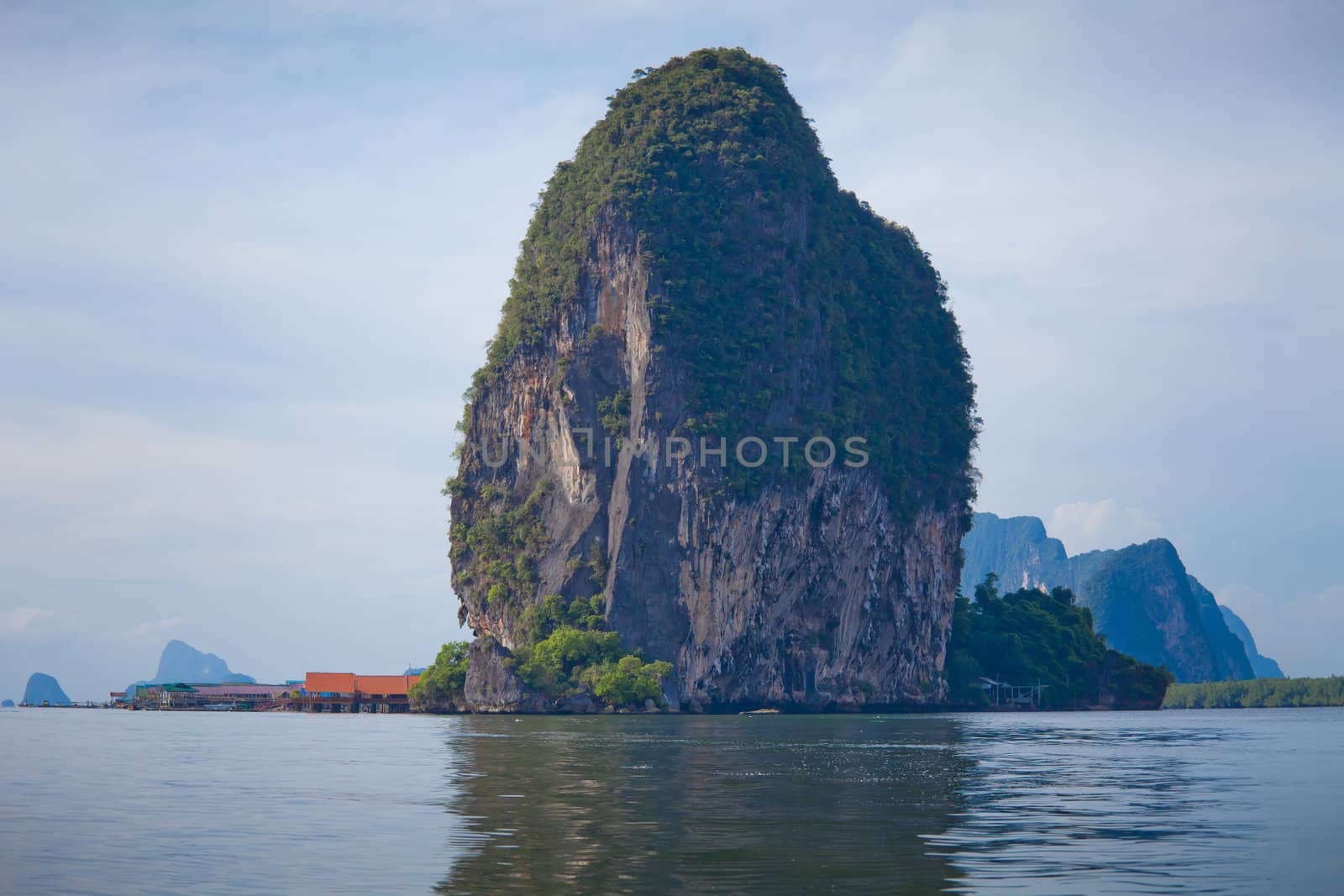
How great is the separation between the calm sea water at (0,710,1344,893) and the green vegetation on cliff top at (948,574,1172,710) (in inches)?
3967

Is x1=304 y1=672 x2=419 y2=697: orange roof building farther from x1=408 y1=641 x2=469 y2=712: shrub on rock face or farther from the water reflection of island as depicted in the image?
the water reflection of island

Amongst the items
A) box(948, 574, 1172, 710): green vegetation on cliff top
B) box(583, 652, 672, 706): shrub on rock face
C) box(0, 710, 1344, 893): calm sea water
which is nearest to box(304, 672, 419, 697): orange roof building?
box(583, 652, 672, 706): shrub on rock face

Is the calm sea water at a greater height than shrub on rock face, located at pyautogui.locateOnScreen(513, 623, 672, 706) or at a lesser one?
lesser

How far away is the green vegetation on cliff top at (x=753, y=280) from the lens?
140375 millimetres

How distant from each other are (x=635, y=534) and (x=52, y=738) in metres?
72.3

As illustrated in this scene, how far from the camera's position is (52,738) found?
68.0 metres

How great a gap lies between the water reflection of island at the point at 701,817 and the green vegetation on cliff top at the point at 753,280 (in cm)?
8639

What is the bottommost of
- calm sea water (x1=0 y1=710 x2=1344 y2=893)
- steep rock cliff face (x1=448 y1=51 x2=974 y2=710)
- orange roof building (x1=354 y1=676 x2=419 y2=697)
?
calm sea water (x1=0 y1=710 x2=1344 y2=893)

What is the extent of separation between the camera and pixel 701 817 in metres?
27.5

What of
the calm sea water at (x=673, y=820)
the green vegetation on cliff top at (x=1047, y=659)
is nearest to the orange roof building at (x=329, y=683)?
the green vegetation on cliff top at (x=1047, y=659)

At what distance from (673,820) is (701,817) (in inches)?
31.9

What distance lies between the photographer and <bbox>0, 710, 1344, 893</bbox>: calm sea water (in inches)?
794

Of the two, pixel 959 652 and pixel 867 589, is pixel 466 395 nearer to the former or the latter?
pixel 867 589

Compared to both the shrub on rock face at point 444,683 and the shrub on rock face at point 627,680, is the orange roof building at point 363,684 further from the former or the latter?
the shrub on rock face at point 627,680
